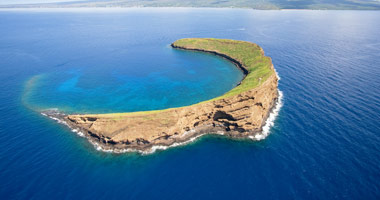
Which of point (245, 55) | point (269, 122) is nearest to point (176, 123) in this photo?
point (269, 122)

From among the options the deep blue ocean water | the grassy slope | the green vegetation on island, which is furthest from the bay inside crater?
the grassy slope

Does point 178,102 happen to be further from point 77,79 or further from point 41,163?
point 77,79

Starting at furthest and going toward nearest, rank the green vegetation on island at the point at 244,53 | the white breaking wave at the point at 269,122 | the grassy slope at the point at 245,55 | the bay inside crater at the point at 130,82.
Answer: the green vegetation on island at the point at 244,53, the bay inside crater at the point at 130,82, the grassy slope at the point at 245,55, the white breaking wave at the point at 269,122

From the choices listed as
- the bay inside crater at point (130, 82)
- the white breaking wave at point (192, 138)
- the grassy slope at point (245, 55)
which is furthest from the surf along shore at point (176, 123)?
the bay inside crater at point (130, 82)

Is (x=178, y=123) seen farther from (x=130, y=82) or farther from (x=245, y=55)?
(x=245, y=55)

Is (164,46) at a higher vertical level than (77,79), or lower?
higher

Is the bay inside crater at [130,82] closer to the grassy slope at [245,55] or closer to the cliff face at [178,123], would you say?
the grassy slope at [245,55]

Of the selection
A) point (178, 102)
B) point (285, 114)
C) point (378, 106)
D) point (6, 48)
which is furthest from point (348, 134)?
point (6, 48)

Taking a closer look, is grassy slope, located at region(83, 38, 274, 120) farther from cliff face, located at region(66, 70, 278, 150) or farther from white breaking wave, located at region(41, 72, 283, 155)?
white breaking wave, located at region(41, 72, 283, 155)
